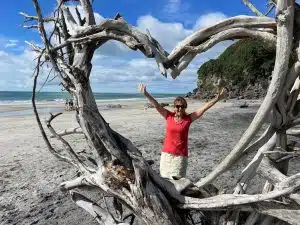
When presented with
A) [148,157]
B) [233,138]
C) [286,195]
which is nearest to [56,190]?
[148,157]

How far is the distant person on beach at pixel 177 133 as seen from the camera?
5.44 m

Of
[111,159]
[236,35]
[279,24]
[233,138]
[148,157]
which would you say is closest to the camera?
[279,24]

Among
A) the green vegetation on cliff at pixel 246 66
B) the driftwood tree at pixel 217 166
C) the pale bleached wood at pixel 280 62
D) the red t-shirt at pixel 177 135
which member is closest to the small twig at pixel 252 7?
the driftwood tree at pixel 217 166

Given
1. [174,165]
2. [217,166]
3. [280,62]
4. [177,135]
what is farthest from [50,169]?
[280,62]

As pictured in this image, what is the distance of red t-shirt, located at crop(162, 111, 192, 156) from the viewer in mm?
5438

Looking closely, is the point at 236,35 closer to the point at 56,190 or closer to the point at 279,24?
the point at 279,24

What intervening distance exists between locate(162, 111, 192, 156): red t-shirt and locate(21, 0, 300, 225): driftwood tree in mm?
705

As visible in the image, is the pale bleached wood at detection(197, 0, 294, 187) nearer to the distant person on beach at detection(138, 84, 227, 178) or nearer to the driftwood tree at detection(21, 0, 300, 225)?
→ the driftwood tree at detection(21, 0, 300, 225)

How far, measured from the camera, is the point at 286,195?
161 inches

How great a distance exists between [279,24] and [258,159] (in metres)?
1.38

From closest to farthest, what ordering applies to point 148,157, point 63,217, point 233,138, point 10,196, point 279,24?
point 279,24 < point 63,217 < point 10,196 < point 148,157 < point 233,138

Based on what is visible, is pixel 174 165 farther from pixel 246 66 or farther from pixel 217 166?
pixel 246 66

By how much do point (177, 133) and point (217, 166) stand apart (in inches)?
39.7

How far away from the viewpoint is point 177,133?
17.8ft
